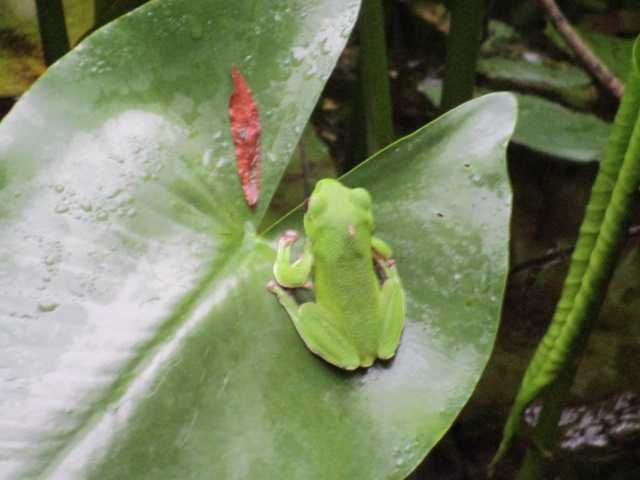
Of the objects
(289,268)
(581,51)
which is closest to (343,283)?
(289,268)

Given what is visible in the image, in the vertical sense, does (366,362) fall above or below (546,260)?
above

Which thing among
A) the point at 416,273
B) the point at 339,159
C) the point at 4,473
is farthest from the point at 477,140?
the point at 339,159

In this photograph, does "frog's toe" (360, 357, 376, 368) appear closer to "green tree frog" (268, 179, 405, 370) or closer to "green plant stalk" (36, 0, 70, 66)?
"green tree frog" (268, 179, 405, 370)

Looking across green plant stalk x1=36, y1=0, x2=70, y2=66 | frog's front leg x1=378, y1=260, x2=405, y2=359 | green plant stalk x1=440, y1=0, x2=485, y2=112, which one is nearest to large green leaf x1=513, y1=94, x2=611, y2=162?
green plant stalk x1=440, y1=0, x2=485, y2=112

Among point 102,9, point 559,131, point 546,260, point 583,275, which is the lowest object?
point 546,260

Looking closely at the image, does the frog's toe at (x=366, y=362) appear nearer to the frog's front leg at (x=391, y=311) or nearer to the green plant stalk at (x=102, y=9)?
the frog's front leg at (x=391, y=311)

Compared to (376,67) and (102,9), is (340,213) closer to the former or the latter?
(376,67)
